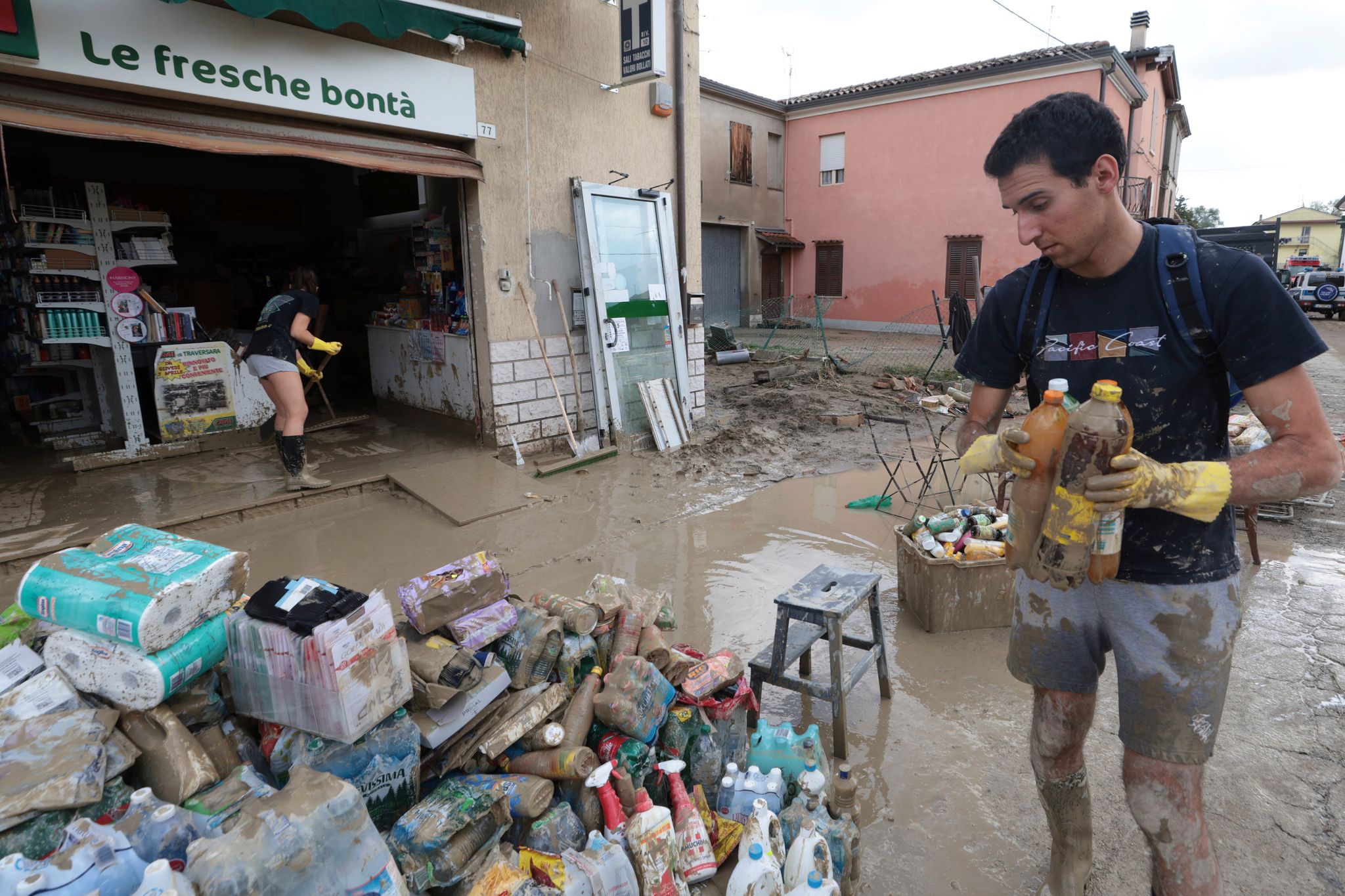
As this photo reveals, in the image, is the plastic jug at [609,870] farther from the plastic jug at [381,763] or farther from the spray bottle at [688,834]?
the plastic jug at [381,763]

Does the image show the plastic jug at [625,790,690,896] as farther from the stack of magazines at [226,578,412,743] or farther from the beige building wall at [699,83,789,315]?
the beige building wall at [699,83,789,315]

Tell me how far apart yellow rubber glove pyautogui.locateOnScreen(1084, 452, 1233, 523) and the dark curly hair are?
76 cm

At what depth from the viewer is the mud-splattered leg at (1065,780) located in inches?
89.4

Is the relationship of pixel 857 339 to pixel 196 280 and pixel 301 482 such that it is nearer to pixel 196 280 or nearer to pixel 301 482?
pixel 196 280

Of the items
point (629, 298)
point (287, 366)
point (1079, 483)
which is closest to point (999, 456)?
point (1079, 483)

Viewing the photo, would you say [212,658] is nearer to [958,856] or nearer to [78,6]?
[958,856]

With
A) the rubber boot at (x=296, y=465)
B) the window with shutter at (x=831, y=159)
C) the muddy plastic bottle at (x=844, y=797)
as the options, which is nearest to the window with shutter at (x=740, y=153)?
the window with shutter at (x=831, y=159)

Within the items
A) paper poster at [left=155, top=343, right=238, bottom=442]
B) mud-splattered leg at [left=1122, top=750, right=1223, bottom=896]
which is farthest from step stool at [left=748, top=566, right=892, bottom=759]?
paper poster at [left=155, top=343, right=238, bottom=442]

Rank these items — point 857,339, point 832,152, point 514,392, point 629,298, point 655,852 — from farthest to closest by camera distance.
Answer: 1. point 832,152
2. point 857,339
3. point 629,298
4. point 514,392
5. point 655,852

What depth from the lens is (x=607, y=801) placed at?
2459 millimetres

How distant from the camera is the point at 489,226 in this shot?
7062 millimetres

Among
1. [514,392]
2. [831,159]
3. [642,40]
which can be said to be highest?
[831,159]

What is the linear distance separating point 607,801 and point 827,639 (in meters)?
1.40

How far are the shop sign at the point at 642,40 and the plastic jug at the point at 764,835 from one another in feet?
23.1
